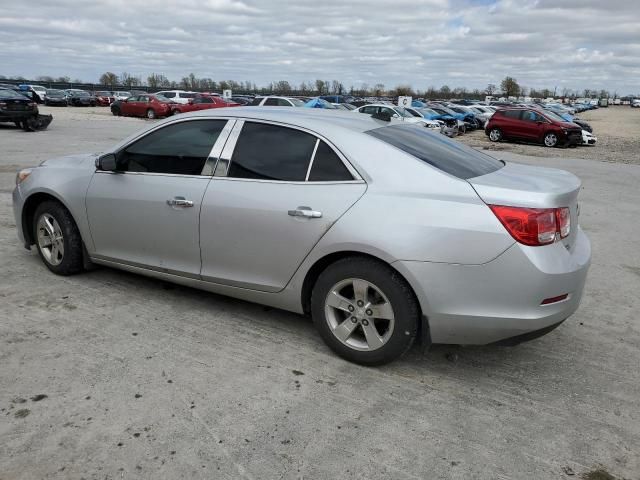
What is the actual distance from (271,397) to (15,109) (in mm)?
20820

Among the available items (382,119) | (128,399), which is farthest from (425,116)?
(128,399)

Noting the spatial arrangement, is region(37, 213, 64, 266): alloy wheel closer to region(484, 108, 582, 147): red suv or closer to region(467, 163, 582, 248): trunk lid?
region(467, 163, 582, 248): trunk lid

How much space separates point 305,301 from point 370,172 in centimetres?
99

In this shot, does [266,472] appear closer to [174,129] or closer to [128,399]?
[128,399]

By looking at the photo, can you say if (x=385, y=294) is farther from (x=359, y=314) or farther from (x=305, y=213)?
(x=305, y=213)

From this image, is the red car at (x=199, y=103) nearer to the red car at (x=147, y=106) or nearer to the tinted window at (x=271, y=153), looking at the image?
the red car at (x=147, y=106)

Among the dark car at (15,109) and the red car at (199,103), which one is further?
the red car at (199,103)

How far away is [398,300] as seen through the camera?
3.21 meters

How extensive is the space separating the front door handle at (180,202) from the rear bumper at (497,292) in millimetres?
1646

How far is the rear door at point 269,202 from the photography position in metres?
3.46

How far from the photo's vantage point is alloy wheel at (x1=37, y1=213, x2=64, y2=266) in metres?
4.82

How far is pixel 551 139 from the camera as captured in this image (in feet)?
77.5

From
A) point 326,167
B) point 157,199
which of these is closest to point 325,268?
point 326,167

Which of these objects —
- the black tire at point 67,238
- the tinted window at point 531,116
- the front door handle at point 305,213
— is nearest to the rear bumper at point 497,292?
the front door handle at point 305,213
